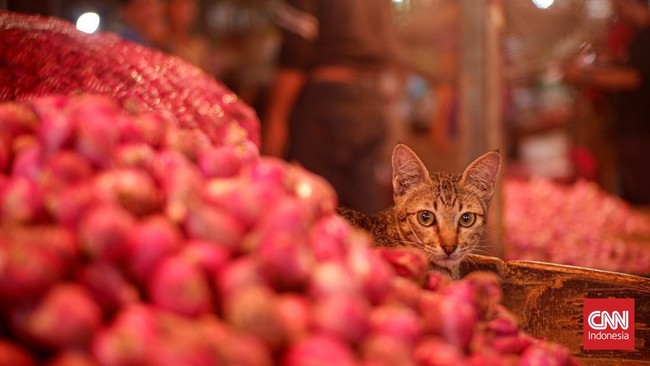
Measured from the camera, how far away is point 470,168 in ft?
3.85

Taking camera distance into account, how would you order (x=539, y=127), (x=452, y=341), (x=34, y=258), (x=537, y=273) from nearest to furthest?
(x=34, y=258)
(x=452, y=341)
(x=537, y=273)
(x=539, y=127)

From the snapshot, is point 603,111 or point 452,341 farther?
point 603,111

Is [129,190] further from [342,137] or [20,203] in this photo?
[342,137]

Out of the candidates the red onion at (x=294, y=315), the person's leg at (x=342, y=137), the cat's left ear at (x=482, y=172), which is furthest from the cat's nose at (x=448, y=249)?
the person's leg at (x=342, y=137)

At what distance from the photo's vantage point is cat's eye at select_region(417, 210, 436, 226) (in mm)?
1163

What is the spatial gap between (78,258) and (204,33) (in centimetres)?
712

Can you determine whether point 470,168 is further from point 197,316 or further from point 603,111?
point 603,111

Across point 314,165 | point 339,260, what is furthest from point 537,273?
point 314,165

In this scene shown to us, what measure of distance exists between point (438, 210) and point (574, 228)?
2036mm

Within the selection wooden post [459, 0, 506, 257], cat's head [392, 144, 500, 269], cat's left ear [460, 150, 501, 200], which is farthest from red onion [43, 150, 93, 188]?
wooden post [459, 0, 506, 257]

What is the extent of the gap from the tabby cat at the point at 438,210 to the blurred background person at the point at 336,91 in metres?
1.82

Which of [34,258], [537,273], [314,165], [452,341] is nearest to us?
[34,258]

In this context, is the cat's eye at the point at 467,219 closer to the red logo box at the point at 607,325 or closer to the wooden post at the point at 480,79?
the red logo box at the point at 607,325

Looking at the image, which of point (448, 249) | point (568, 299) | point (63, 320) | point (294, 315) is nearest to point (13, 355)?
point (63, 320)
